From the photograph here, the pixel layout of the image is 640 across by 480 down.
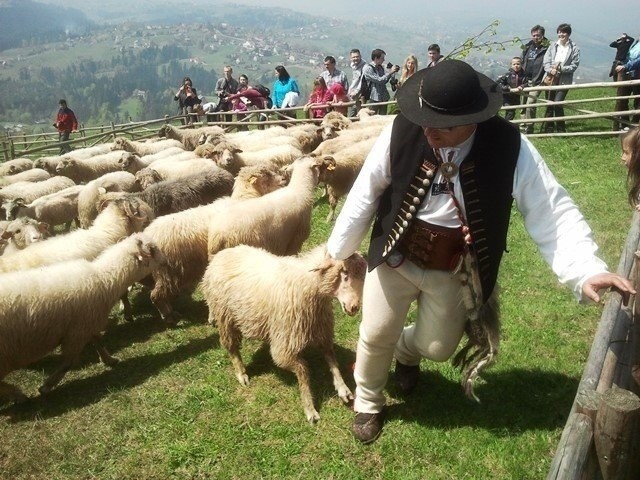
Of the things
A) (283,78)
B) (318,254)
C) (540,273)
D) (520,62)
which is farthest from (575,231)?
(283,78)

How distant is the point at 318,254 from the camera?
456 cm

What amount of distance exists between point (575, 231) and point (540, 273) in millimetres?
3960

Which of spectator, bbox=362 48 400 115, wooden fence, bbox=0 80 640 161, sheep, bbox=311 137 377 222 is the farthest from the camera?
spectator, bbox=362 48 400 115

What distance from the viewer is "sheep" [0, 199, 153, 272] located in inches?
240

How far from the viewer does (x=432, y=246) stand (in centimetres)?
324

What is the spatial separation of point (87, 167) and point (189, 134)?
11.1 ft

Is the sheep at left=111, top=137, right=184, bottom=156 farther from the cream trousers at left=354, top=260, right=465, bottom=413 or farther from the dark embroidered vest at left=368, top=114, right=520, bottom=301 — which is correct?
the dark embroidered vest at left=368, top=114, right=520, bottom=301

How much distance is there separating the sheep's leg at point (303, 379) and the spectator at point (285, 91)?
41.8 feet

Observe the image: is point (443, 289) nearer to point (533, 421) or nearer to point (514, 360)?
point (533, 421)

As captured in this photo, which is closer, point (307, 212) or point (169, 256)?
point (169, 256)

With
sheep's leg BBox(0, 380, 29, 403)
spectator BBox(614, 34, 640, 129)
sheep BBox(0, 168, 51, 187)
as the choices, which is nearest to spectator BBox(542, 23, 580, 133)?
spectator BBox(614, 34, 640, 129)

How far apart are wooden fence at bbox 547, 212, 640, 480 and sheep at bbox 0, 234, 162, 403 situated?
15.2 ft

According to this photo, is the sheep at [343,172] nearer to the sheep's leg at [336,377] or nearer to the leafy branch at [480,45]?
the leafy branch at [480,45]

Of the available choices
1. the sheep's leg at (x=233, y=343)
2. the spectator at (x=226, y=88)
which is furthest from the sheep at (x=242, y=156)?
the spectator at (x=226, y=88)
